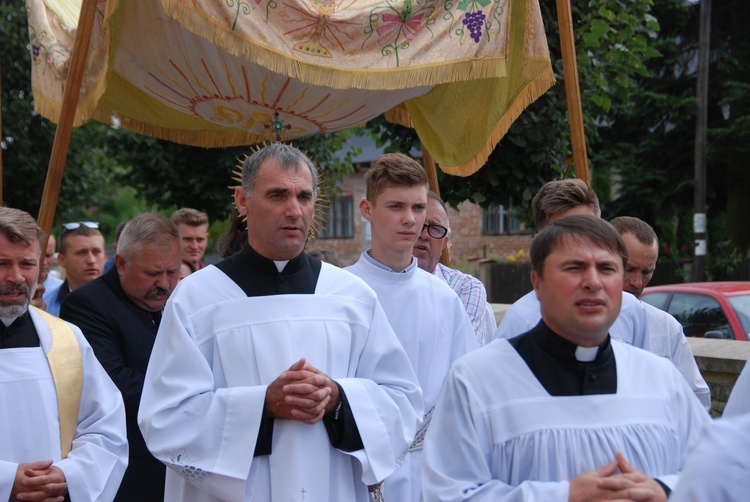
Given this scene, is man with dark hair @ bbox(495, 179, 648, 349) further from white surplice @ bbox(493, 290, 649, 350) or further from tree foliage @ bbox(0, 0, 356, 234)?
tree foliage @ bbox(0, 0, 356, 234)

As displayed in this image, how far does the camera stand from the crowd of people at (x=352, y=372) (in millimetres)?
2482

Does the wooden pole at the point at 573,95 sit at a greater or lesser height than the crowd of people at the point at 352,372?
greater

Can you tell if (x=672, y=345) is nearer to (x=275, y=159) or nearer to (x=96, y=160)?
(x=275, y=159)

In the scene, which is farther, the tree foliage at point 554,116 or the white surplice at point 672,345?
the tree foliage at point 554,116

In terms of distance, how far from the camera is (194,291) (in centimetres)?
336

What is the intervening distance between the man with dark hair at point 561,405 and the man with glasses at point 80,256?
414cm

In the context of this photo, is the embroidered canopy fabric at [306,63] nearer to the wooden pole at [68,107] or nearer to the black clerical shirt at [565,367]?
the wooden pole at [68,107]

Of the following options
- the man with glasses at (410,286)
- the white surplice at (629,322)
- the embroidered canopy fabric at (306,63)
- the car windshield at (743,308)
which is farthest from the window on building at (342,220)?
the white surplice at (629,322)

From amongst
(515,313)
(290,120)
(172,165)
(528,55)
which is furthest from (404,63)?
(172,165)

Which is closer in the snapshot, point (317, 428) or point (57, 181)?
point (317, 428)

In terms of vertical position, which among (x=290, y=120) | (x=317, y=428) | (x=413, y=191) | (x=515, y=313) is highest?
(x=290, y=120)

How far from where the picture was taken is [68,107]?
184 inches

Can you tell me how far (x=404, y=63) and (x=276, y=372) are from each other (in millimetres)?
2120

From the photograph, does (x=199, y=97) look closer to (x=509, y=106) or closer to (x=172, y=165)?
(x=509, y=106)
